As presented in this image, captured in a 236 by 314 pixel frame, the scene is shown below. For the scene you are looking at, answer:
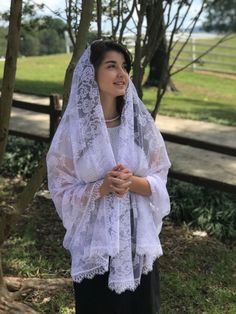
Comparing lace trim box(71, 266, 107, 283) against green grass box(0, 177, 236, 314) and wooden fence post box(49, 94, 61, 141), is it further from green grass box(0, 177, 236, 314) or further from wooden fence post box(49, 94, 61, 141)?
wooden fence post box(49, 94, 61, 141)

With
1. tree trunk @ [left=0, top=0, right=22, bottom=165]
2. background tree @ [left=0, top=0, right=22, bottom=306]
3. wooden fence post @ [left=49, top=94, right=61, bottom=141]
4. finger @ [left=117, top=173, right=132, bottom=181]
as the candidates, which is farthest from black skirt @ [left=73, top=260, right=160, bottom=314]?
wooden fence post @ [left=49, top=94, right=61, bottom=141]

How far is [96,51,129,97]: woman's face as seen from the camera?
235 centimetres

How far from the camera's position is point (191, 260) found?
14.0 ft

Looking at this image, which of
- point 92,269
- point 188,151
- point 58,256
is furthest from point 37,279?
point 188,151

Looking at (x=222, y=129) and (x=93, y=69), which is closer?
(x=93, y=69)

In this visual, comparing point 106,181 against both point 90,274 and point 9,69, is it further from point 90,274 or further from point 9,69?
point 9,69

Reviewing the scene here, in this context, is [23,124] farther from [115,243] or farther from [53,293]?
[115,243]

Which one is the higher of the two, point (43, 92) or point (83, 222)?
point (83, 222)

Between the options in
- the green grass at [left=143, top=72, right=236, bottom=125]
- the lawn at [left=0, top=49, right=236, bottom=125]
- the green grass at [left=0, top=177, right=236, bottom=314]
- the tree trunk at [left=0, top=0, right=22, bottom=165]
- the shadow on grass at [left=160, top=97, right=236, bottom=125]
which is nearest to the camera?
the tree trunk at [left=0, top=0, right=22, bottom=165]

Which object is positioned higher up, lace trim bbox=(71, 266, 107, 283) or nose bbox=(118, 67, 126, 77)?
nose bbox=(118, 67, 126, 77)

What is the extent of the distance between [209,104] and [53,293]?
8320 millimetres

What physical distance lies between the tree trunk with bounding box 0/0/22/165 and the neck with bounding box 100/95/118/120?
3.16 ft

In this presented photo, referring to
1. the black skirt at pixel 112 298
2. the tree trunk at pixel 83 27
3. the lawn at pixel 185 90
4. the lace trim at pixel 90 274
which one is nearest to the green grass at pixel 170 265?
the black skirt at pixel 112 298

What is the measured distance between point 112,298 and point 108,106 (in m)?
0.82
